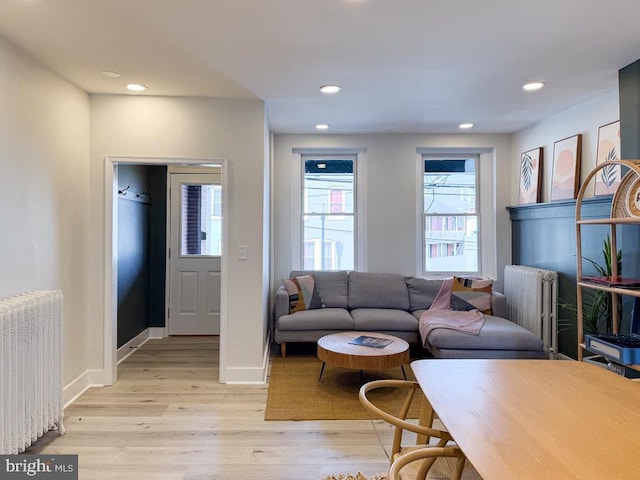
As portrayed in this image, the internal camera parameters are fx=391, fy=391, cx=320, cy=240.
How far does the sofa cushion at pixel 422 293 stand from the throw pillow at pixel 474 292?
23cm

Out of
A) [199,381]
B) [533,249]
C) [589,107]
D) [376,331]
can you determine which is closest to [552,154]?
[589,107]

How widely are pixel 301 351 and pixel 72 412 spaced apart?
2142 millimetres

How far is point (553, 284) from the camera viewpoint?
3736mm

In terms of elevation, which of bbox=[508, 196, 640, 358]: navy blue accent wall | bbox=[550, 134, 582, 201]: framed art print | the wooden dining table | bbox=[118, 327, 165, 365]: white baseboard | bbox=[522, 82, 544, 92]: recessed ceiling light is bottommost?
bbox=[118, 327, 165, 365]: white baseboard

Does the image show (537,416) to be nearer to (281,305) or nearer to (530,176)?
(281,305)

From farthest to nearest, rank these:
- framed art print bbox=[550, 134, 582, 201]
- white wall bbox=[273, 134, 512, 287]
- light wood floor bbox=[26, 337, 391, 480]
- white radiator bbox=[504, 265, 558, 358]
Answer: white wall bbox=[273, 134, 512, 287] → white radiator bbox=[504, 265, 558, 358] → framed art print bbox=[550, 134, 582, 201] → light wood floor bbox=[26, 337, 391, 480]

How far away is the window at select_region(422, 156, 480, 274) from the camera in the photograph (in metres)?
4.88

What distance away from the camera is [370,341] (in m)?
3.38

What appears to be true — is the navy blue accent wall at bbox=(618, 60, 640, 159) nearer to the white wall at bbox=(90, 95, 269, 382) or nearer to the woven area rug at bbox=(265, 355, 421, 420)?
the woven area rug at bbox=(265, 355, 421, 420)

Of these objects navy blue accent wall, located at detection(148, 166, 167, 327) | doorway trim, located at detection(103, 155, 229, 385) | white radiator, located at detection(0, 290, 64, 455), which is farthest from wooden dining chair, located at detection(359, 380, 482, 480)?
navy blue accent wall, located at detection(148, 166, 167, 327)

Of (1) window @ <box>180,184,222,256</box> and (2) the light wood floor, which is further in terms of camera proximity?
(1) window @ <box>180,184,222,256</box>

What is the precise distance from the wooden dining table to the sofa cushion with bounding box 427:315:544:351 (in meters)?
1.79

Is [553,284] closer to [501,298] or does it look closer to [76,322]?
[501,298]

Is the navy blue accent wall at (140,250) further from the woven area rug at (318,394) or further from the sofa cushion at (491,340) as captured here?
the sofa cushion at (491,340)
